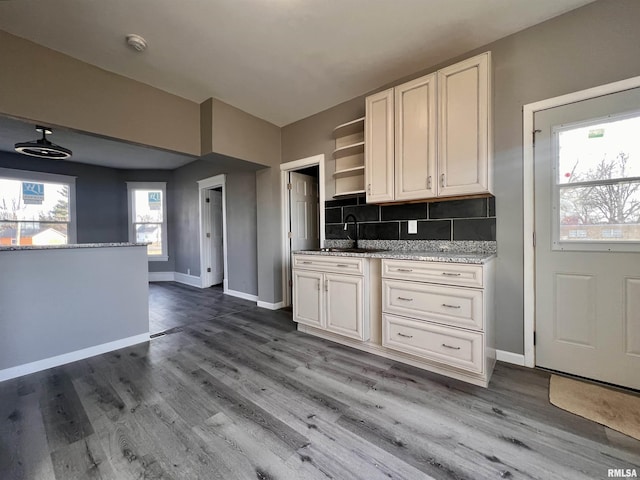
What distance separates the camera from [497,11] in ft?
6.24

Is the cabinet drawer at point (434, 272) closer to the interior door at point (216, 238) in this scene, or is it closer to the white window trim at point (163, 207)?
the interior door at point (216, 238)

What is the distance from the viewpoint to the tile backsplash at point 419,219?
229cm

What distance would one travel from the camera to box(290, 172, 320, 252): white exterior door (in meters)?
3.95

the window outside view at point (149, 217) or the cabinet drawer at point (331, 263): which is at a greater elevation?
the window outside view at point (149, 217)

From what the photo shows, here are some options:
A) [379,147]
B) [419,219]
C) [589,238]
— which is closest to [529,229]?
[589,238]

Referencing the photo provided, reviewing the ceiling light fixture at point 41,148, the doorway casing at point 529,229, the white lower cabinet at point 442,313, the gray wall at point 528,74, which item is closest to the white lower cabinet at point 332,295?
the white lower cabinet at point 442,313

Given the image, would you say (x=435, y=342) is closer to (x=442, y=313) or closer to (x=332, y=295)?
(x=442, y=313)

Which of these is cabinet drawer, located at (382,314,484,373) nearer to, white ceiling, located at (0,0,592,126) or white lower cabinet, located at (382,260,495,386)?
white lower cabinet, located at (382,260,495,386)

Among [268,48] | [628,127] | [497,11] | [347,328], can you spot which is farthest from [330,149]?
[628,127]

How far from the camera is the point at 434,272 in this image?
2.00 m

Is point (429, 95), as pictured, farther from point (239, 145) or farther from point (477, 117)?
point (239, 145)

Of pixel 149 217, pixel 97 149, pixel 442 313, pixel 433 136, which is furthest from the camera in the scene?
pixel 149 217

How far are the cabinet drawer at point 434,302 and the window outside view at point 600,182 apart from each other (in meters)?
0.94

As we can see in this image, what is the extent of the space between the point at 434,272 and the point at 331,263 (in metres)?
0.97
